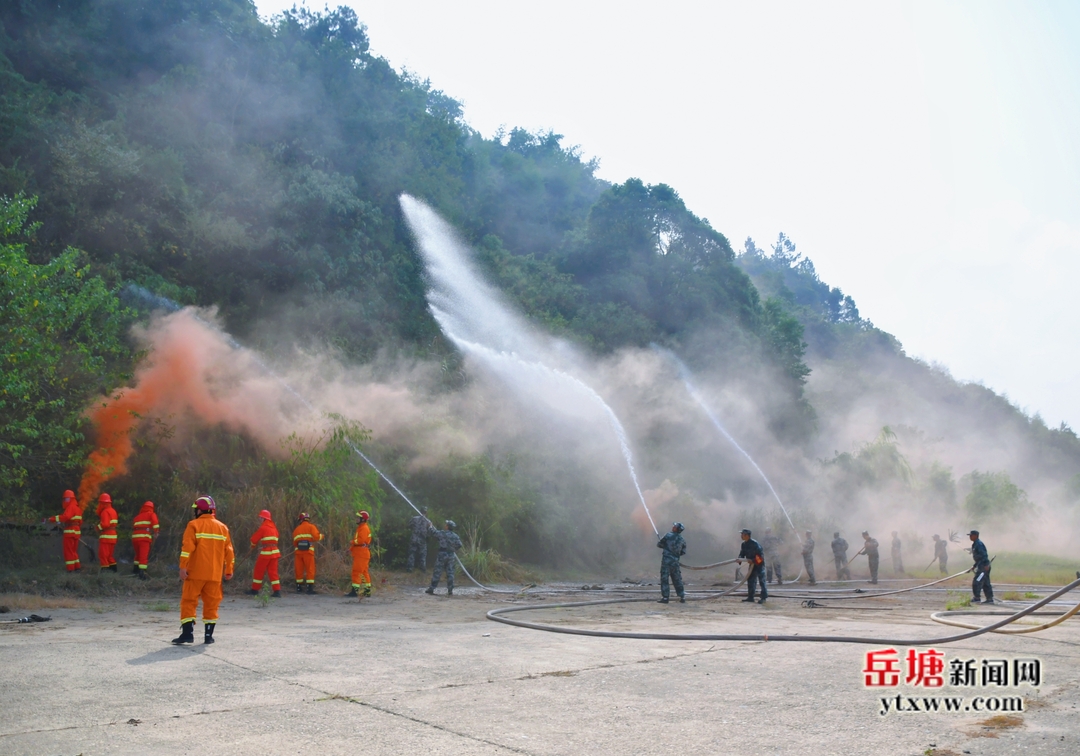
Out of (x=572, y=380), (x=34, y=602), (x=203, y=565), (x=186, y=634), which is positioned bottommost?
(x=34, y=602)

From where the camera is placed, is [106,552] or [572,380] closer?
[106,552]

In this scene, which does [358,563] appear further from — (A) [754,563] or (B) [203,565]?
(A) [754,563]

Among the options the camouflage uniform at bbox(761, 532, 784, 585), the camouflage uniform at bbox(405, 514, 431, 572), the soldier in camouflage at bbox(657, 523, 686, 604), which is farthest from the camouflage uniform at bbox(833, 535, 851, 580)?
the camouflage uniform at bbox(405, 514, 431, 572)

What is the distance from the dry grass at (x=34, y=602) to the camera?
1290 centimetres

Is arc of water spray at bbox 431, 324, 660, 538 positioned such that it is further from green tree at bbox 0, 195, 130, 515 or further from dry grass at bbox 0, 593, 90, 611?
dry grass at bbox 0, 593, 90, 611

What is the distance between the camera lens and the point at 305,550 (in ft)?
55.2

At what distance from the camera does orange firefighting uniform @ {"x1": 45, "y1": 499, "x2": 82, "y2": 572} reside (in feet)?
53.3

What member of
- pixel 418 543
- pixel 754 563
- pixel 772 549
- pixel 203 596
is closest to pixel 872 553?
pixel 772 549

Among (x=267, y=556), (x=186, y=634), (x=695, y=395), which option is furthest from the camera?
(x=695, y=395)

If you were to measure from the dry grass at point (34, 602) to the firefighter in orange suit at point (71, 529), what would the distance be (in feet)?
6.97

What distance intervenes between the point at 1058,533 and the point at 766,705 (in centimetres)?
5275

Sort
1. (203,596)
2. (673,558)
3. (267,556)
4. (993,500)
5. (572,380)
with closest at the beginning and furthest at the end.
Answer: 1. (203,596)
2. (267,556)
3. (673,558)
4. (572,380)
5. (993,500)

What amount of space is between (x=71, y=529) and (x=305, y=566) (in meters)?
4.54

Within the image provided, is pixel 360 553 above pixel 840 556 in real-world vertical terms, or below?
above
